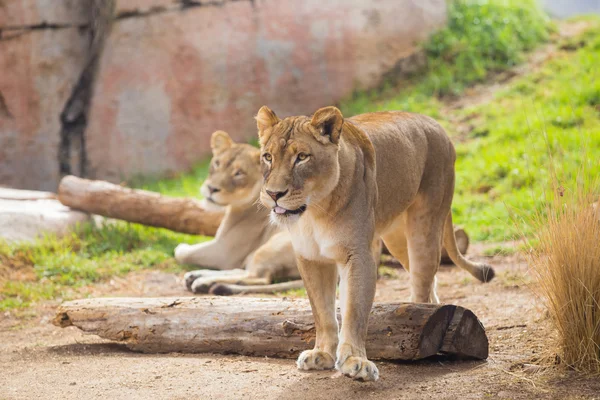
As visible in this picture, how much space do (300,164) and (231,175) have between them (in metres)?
3.48

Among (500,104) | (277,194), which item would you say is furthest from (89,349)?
(500,104)

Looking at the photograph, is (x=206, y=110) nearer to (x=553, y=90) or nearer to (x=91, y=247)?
(x=91, y=247)

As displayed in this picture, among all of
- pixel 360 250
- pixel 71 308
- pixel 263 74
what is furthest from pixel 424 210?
pixel 263 74

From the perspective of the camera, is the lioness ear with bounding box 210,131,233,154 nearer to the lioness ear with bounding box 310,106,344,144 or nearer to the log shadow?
the log shadow

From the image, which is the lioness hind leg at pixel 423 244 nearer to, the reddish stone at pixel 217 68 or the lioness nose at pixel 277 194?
the lioness nose at pixel 277 194

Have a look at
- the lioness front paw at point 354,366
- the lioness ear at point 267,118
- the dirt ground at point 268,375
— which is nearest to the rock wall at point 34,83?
the dirt ground at point 268,375

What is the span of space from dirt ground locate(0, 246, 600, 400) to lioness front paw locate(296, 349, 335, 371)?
54 millimetres

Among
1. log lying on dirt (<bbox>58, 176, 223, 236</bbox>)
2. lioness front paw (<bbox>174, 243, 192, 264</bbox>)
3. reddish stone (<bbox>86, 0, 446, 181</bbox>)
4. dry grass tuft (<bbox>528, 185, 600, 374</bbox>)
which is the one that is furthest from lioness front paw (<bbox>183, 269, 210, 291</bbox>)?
reddish stone (<bbox>86, 0, 446, 181</bbox>)

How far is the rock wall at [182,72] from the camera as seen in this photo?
11.7 m

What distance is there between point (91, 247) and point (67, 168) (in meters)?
4.09

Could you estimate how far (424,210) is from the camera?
16.5 feet

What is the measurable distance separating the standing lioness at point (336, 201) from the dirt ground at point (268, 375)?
0.71ft

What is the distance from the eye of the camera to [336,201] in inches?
161

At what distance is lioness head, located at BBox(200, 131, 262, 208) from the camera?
291 inches
